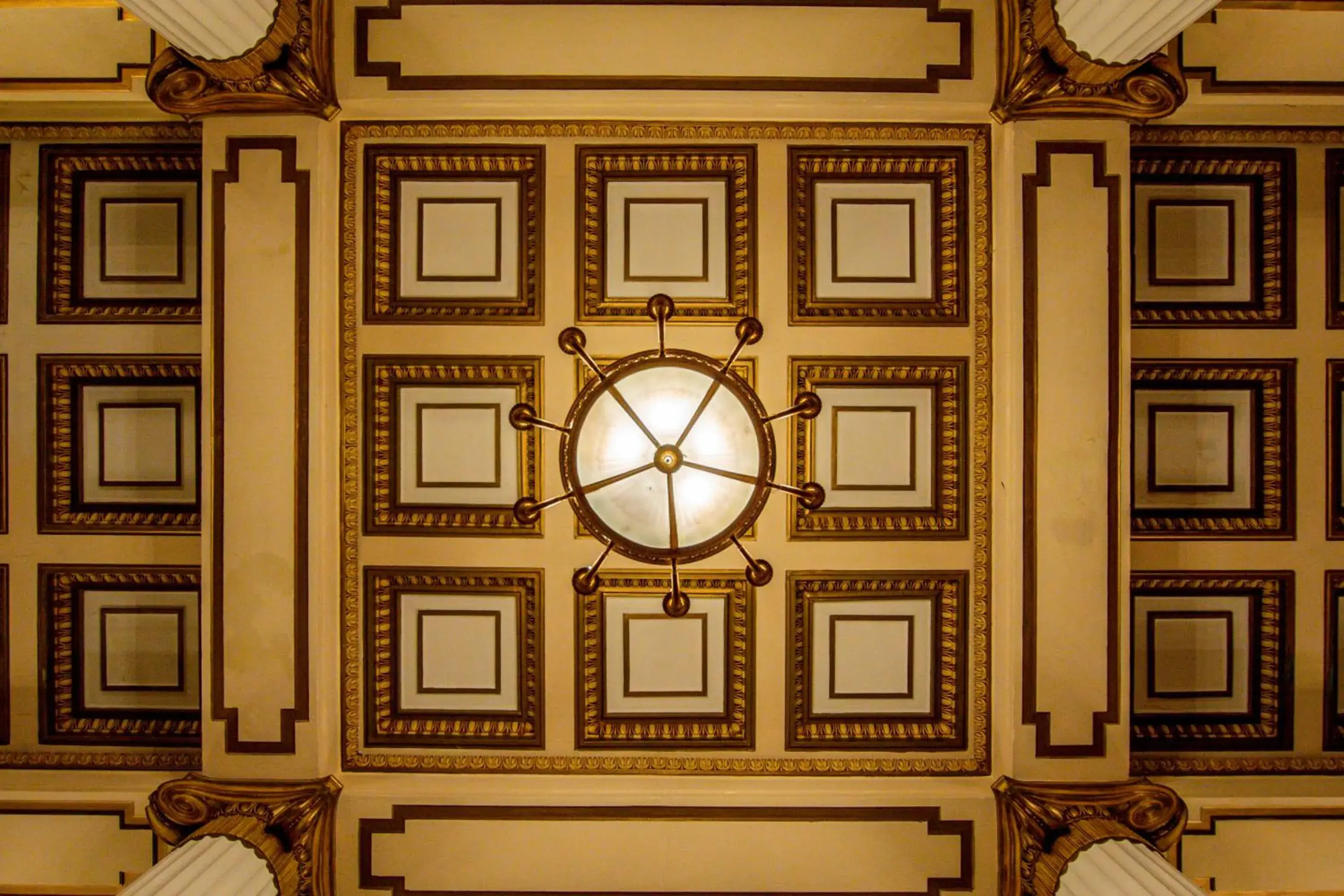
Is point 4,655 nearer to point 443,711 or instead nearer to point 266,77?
point 443,711

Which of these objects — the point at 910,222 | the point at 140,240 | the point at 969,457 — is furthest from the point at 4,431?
the point at 969,457

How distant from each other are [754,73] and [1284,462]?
2039 mm

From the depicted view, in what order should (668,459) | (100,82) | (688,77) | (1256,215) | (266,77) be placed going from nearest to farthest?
1. (668,459)
2. (266,77)
3. (688,77)
4. (100,82)
5. (1256,215)

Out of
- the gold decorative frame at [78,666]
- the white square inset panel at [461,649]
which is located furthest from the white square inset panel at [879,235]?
the gold decorative frame at [78,666]

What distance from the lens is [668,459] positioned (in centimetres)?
128

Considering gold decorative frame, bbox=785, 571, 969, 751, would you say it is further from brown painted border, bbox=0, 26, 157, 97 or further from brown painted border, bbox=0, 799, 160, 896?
brown painted border, bbox=0, 26, 157, 97

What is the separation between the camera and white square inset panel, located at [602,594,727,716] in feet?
7.86

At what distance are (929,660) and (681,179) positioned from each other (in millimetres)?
1654

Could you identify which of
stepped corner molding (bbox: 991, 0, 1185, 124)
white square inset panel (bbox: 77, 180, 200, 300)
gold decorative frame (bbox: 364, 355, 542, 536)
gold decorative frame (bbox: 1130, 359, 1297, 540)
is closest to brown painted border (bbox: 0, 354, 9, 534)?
white square inset panel (bbox: 77, 180, 200, 300)

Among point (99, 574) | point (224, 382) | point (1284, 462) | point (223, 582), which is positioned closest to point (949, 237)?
point (1284, 462)

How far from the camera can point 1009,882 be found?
2.25 metres

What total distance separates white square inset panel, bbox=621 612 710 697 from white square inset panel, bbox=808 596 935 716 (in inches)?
13.6

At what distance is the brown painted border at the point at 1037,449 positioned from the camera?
2221 mm

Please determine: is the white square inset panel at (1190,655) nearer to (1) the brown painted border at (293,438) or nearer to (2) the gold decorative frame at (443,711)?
(2) the gold decorative frame at (443,711)
